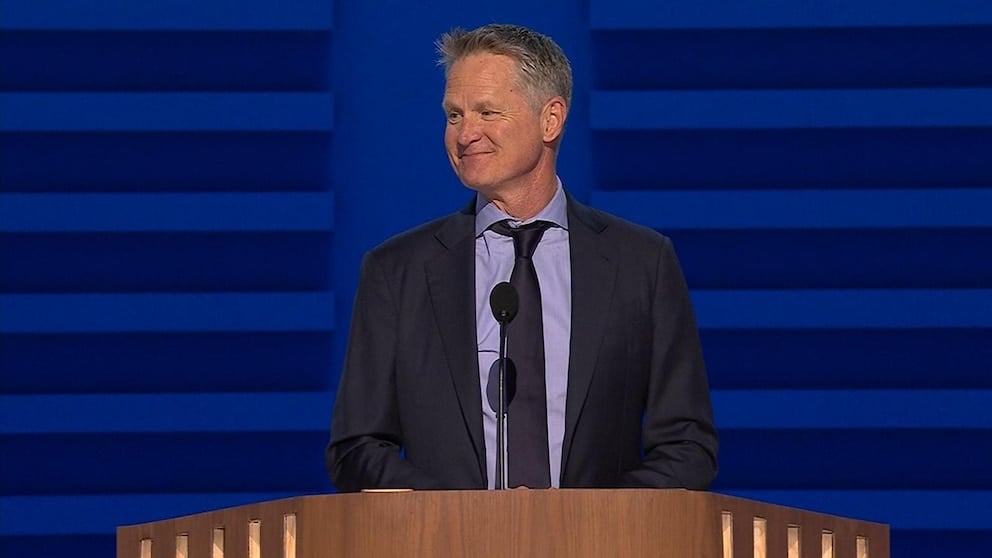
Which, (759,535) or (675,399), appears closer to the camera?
(759,535)

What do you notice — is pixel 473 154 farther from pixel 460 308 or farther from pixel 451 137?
pixel 460 308

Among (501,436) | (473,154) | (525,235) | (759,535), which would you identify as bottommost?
(759,535)

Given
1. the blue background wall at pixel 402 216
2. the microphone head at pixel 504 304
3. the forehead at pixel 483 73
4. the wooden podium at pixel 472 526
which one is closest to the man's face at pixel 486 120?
the forehead at pixel 483 73

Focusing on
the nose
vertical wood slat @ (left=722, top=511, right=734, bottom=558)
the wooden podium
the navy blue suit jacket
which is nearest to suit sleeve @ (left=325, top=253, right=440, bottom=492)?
the navy blue suit jacket

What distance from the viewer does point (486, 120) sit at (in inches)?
104

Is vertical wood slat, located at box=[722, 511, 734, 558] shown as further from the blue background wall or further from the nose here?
the blue background wall

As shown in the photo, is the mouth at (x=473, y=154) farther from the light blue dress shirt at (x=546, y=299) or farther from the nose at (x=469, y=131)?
the light blue dress shirt at (x=546, y=299)

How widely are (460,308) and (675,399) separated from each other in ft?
1.24

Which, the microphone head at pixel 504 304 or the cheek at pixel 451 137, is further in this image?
the cheek at pixel 451 137

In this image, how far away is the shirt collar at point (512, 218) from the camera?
2744 millimetres

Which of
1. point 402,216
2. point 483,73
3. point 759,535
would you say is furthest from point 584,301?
point 402,216

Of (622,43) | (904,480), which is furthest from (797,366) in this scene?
(622,43)

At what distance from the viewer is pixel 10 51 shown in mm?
3764

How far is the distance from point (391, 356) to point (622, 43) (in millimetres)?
1374
